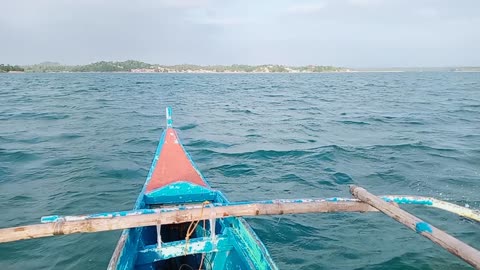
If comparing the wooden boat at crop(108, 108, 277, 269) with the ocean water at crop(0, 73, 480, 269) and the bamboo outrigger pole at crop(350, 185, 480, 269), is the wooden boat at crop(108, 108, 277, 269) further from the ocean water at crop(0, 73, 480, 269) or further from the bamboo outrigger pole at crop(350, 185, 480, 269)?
the bamboo outrigger pole at crop(350, 185, 480, 269)

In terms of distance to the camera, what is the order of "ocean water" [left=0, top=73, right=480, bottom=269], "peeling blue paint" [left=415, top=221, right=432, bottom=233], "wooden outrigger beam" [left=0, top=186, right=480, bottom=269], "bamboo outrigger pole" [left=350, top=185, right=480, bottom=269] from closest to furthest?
"bamboo outrigger pole" [left=350, top=185, right=480, bottom=269] < "peeling blue paint" [left=415, top=221, right=432, bottom=233] < "wooden outrigger beam" [left=0, top=186, right=480, bottom=269] < "ocean water" [left=0, top=73, right=480, bottom=269]

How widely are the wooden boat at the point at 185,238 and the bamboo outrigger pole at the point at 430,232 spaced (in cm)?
156

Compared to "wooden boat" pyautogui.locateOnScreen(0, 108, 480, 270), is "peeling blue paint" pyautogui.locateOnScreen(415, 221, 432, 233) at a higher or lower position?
higher

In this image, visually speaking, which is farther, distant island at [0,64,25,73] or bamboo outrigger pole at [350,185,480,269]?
distant island at [0,64,25,73]

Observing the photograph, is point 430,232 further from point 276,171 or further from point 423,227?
point 276,171

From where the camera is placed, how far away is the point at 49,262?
5953mm

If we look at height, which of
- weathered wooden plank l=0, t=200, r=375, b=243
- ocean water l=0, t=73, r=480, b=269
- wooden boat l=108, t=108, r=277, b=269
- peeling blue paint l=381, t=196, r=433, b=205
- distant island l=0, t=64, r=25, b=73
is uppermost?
distant island l=0, t=64, r=25, b=73

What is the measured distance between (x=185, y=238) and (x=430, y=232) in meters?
3.74

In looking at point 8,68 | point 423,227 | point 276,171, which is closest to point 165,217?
point 423,227

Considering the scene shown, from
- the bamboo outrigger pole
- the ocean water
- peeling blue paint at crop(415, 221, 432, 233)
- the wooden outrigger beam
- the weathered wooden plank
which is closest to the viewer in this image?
the bamboo outrigger pole

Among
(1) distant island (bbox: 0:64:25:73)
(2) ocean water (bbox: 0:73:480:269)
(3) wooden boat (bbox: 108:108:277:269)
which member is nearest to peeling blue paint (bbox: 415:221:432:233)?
(3) wooden boat (bbox: 108:108:277:269)

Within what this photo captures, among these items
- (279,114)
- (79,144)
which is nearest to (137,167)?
(79,144)

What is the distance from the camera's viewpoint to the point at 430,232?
130 inches

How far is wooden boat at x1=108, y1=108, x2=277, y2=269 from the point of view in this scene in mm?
4277
